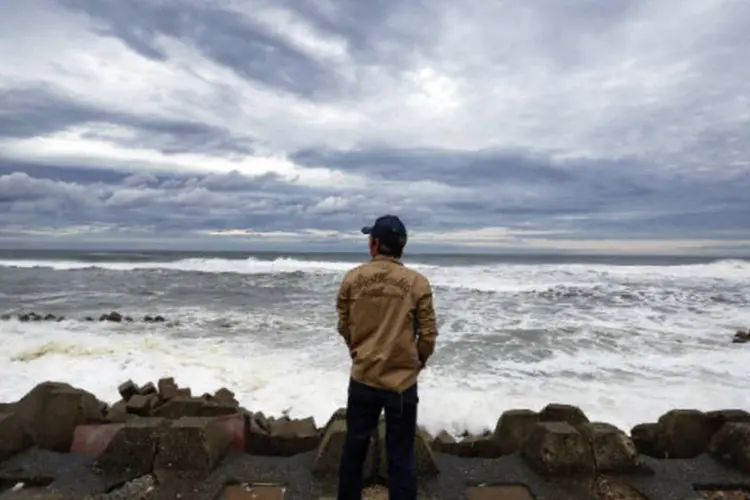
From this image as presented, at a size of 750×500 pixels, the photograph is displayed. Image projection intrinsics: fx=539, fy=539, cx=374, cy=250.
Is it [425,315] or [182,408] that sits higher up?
[425,315]

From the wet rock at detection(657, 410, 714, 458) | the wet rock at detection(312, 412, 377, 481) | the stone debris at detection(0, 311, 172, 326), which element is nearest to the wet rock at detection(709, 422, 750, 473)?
the wet rock at detection(657, 410, 714, 458)

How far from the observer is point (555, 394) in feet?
25.5

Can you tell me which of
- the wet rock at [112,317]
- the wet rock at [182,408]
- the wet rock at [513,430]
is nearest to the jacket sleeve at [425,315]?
the wet rock at [513,430]

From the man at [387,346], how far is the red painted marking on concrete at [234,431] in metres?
1.26

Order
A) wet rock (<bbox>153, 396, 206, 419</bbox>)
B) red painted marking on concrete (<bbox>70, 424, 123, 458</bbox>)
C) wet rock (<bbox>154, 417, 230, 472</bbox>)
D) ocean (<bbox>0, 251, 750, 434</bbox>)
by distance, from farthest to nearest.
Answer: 1. ocean (<bbox>0, 251, 750, 434</bbox>)
2. wet rock (<bbox>153, 396, 206, 419</bbox>)
3. red painted marking on concrete (<bbox>70, 424, 123, 458</bbox>)
4. wet rock (<bbox>154, 417, 230, 472</bbox>)

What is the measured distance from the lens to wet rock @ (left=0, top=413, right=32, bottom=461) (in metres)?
3.80

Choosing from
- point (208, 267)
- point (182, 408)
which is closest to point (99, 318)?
point (182, 408)

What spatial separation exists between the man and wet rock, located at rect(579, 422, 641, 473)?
1462 millimetres

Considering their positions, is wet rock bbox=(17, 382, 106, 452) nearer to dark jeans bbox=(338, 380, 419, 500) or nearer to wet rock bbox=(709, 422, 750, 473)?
dark jeans bbox=(338, 380, 419, 500)

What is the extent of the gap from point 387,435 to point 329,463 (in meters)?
0.81

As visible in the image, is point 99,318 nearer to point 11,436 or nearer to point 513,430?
point 11,436

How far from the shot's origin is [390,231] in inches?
119

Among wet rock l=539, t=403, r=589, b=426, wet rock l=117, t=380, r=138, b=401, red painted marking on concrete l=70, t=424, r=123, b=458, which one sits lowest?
wet rock l=117, t=380, r=138, b=401

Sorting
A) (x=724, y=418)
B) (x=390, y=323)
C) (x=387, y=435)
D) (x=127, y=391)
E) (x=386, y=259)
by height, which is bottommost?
(x=127, y=391)
